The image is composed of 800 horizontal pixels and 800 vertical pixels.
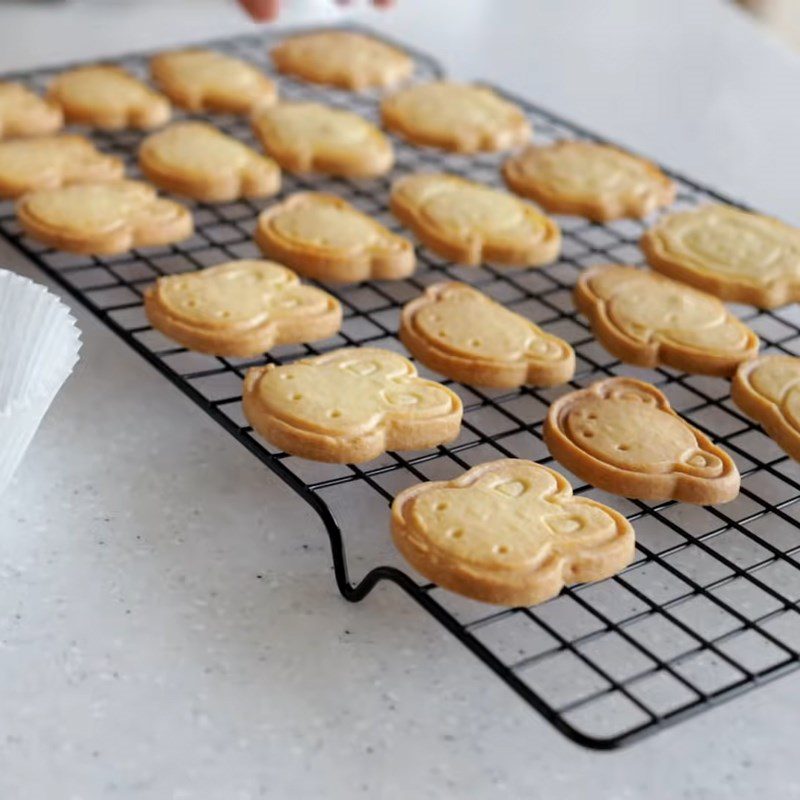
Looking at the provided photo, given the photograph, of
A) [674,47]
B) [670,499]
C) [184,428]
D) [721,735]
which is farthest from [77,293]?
[674,47]

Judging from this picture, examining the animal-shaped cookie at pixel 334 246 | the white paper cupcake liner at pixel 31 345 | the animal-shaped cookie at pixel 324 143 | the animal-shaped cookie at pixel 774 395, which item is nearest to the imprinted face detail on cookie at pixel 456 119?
the animal-shaped cookie at pixel 324 143

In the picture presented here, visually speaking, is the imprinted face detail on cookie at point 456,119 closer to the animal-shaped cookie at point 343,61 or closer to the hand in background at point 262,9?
the animal-shaped cookie at point 343,61

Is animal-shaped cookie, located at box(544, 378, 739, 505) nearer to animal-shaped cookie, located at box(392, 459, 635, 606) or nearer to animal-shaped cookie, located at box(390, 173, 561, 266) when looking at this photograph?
animal-shaped cookie, located at box(392, 459, 635, 606)

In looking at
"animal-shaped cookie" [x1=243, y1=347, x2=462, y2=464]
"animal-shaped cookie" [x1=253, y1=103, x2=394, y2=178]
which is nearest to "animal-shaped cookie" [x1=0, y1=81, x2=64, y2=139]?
"animal-shaped cookie" [x1=253, y1=103, x2=394, y2=178]

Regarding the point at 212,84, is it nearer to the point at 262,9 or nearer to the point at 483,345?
the point at 262,9

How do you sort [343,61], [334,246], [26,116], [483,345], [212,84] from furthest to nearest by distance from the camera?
[343,61], [212,84], [26,116], [334,246], [483,345]

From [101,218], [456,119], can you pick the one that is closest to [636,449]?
[101,218]
